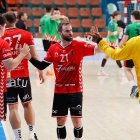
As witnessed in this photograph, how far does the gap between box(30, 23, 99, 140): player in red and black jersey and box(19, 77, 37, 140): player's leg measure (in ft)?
2.56

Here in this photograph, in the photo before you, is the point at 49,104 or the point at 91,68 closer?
the point at 49,104

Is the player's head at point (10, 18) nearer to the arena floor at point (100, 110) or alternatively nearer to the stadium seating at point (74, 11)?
the arena floor at point (100, 110)

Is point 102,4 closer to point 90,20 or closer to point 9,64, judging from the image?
point 90,20

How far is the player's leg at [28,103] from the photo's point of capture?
20.4 feet

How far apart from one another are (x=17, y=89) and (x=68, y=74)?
3.22ft

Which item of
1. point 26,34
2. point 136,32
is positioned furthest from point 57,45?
point 136,32

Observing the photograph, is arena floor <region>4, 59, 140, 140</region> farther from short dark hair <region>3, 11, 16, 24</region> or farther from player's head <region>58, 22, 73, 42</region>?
player's head <region>58, 22, 73, 42</region>

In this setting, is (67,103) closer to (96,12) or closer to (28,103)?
(28,103)

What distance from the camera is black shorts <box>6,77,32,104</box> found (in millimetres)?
6137

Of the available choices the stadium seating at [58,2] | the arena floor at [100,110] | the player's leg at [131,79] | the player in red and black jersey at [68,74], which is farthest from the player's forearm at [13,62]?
the stadium seating at [58,2]

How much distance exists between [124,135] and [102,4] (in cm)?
1420

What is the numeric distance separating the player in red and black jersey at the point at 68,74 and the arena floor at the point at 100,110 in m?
1.19

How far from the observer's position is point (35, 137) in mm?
6461

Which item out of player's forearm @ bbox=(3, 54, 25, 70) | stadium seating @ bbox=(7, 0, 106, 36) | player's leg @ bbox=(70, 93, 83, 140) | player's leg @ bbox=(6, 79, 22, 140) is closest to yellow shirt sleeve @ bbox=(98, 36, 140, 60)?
player's leg @ bbox=(70, 93, 83, 140)
